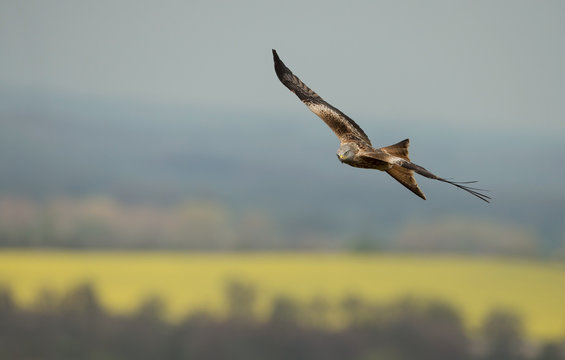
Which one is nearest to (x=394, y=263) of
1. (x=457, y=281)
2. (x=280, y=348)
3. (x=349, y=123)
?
(x=457, y=281)

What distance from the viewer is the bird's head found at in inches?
328

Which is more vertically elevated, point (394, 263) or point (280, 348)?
point (394, 263)

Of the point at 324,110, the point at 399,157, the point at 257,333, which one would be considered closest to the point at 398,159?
the point at 399,157

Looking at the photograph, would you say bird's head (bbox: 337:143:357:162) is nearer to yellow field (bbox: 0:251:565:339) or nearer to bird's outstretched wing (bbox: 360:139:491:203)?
bird's outstretched wing (bbox: 360:139:491:203)

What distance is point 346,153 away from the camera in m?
8.39

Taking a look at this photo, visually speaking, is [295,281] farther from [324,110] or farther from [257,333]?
[324,110]

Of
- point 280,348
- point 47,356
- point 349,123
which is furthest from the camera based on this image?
point 280,348

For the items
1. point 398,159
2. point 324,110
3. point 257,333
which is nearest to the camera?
point 398,159

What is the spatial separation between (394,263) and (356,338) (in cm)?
937

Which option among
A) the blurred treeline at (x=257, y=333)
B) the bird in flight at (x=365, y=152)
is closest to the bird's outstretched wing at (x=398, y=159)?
the bird in flight at (x=365, y=152)

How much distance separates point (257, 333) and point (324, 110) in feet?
225

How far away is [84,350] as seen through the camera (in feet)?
249

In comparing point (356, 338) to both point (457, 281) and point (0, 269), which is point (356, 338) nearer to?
point (457, 281)

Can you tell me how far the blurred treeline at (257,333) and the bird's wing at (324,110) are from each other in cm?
6311
